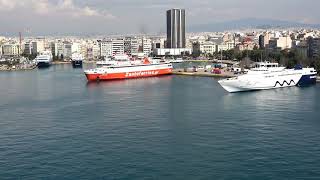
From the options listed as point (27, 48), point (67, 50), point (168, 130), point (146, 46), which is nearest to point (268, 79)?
point (168, 130)

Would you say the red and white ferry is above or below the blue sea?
above

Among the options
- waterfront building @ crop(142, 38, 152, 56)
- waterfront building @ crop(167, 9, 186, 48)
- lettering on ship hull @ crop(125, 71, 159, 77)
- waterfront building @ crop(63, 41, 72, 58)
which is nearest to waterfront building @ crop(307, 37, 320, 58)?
lettering on ship hull @ crop(125, 71, 159, 77)

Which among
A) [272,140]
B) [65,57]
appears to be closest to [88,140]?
[272,140]

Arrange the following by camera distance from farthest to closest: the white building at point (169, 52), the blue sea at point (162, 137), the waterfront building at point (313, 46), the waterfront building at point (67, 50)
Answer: the waterfront building at point (67, 50), the white building at point (169, 52), the waterfront building at point (313, 46), the blue sea at point (162, 137)

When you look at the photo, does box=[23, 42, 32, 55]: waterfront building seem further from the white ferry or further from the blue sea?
the blue sea

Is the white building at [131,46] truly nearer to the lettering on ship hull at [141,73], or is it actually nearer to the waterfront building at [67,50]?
the waterfront building at [67,50]

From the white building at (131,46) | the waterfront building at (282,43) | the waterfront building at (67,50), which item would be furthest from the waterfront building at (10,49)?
the waterfront building at (282,43)

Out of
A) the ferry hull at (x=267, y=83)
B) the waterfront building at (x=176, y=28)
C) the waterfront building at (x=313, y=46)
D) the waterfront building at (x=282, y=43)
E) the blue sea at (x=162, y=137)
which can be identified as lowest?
the blue sea at (x=162, y=137)
